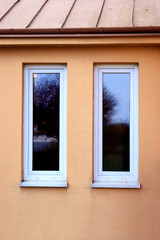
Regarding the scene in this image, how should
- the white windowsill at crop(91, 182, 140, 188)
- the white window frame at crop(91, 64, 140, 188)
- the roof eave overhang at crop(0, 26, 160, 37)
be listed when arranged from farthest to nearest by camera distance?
the white window frame at crop(91, 64, 140, 188)
the white windowsill at crop(91, 182, 140, 188)
the roof eave overhang at crop(0, 26, 160, 37)

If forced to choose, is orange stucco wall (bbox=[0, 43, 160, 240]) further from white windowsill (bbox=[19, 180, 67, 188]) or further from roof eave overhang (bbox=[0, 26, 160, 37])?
roof eave overhang (bbox=[0, 26, 160, 37])

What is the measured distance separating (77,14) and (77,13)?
5 cm

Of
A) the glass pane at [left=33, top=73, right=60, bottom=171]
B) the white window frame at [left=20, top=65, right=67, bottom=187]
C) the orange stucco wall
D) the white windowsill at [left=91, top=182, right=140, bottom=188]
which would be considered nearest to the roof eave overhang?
the orange stucco wall

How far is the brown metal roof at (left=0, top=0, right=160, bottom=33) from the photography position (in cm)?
450

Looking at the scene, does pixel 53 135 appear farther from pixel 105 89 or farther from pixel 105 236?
pixel 105 236

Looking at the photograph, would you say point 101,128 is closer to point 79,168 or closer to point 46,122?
point 79,168

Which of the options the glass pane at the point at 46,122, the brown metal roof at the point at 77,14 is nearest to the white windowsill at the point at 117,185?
the glass pane at the point at 46,122

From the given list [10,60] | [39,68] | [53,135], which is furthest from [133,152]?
[10,60]

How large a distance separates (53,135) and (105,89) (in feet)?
3.89

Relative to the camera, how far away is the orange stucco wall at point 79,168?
4.49 m

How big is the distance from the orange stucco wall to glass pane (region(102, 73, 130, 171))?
277 millimetres

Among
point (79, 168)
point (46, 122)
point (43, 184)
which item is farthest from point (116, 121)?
point (43, 184)

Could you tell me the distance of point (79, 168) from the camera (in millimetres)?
4562

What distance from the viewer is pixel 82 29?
4.33m
